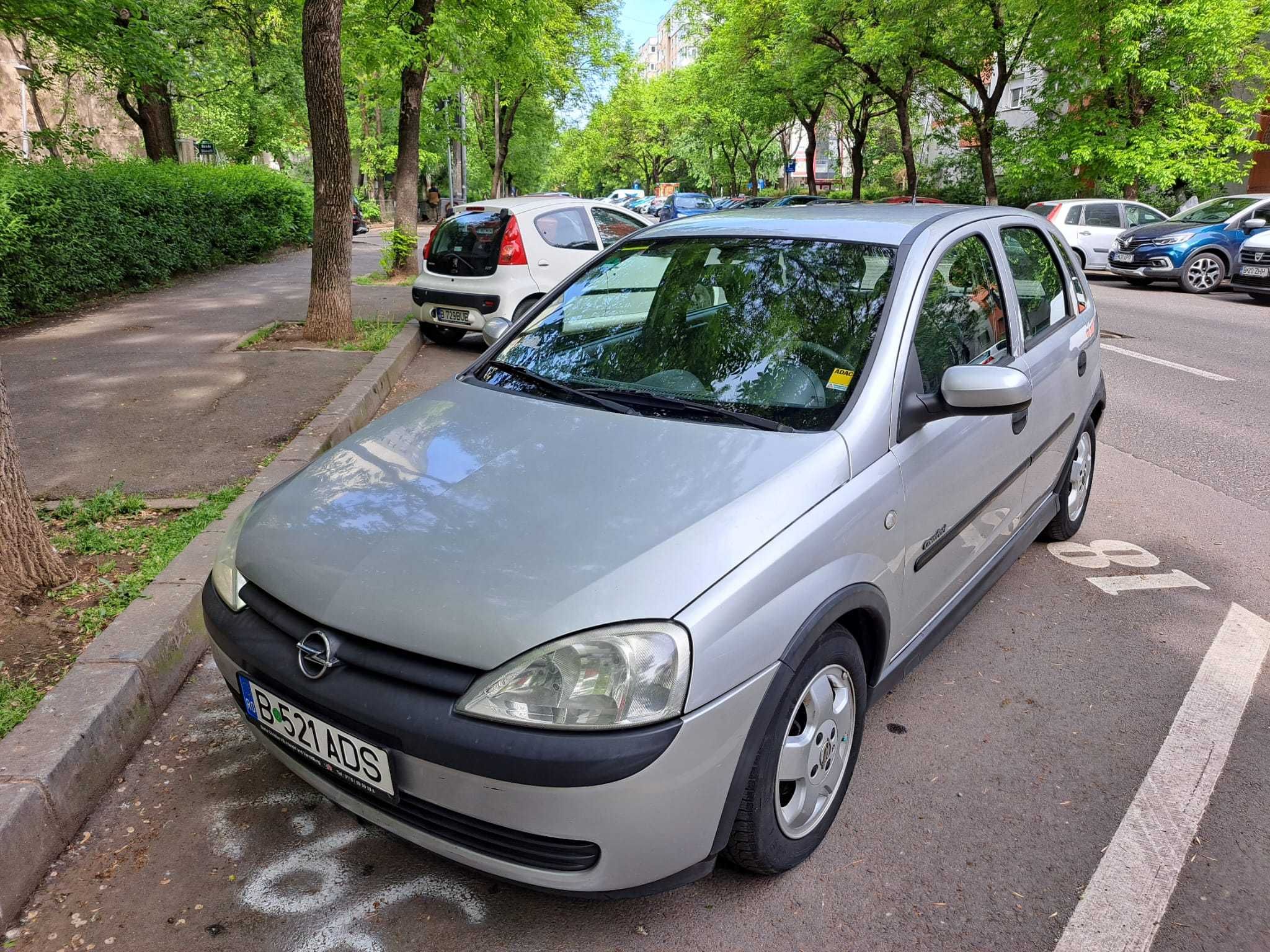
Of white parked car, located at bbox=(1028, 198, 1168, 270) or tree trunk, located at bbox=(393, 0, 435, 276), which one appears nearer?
tree trunk, located at bbox=(393, 0, 435, 276)

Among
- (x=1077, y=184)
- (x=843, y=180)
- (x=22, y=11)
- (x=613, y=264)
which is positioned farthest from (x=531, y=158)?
(x=613, y=264)

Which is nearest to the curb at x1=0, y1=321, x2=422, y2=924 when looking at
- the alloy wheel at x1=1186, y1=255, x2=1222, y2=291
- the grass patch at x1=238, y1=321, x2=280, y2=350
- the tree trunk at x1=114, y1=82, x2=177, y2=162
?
the grass patch at x1=238, y1=321, x2=280, y2=350

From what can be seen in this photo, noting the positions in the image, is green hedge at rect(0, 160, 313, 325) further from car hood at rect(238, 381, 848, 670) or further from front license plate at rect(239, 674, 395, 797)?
front license plate at rect(239, 674, 395, 797)

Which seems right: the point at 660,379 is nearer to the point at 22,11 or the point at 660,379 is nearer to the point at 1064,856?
the point at 1064,856

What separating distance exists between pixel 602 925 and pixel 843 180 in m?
50.3

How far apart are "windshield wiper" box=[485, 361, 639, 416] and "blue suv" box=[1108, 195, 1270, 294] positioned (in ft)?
50.8

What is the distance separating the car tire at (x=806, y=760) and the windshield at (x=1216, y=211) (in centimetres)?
1675

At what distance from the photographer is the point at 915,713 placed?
10.3 feet

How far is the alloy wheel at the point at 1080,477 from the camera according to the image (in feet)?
14.3

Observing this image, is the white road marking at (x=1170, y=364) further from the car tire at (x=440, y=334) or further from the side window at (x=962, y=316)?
the car tire at (x=440, y=334)

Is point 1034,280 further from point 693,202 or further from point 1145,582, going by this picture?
point 693,202

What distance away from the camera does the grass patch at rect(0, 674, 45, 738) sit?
278cm

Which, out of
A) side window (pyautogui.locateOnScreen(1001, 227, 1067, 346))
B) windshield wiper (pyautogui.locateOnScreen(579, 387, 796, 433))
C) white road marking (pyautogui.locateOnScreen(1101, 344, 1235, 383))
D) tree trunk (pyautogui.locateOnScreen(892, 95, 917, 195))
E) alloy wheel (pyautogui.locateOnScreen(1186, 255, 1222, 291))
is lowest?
white road marking (pyautogui.locateOnScreen(1101, 344, 1235, 383))

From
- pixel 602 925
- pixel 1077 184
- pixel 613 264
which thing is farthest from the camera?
pixel 1077 184
